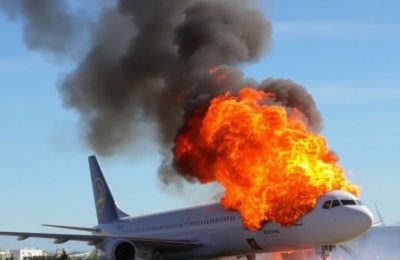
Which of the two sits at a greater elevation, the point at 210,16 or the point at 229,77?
the point at 210,16

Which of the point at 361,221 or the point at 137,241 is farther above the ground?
the point at 137,241

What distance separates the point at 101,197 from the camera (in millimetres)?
60344

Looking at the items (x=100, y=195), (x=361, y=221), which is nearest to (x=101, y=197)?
(x=100, y=195)

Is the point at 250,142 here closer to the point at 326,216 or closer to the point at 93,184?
the point at 326,216

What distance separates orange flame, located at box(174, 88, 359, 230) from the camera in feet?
118

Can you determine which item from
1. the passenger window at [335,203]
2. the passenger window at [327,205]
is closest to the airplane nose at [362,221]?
the passenger window at [335,203]

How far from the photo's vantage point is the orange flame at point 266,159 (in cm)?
3597

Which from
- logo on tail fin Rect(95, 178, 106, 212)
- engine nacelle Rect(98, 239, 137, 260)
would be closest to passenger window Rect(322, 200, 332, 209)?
engine nacelle Rect(98, 239, 137, 260)

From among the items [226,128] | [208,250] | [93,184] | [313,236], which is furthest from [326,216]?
[93,184]

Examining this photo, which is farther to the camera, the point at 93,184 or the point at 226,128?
the point at 93,184

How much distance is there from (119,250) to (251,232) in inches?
391

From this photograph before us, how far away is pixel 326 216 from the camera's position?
115 feet

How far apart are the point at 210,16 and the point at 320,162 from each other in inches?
480

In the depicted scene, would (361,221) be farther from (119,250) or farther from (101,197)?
(101,197)
